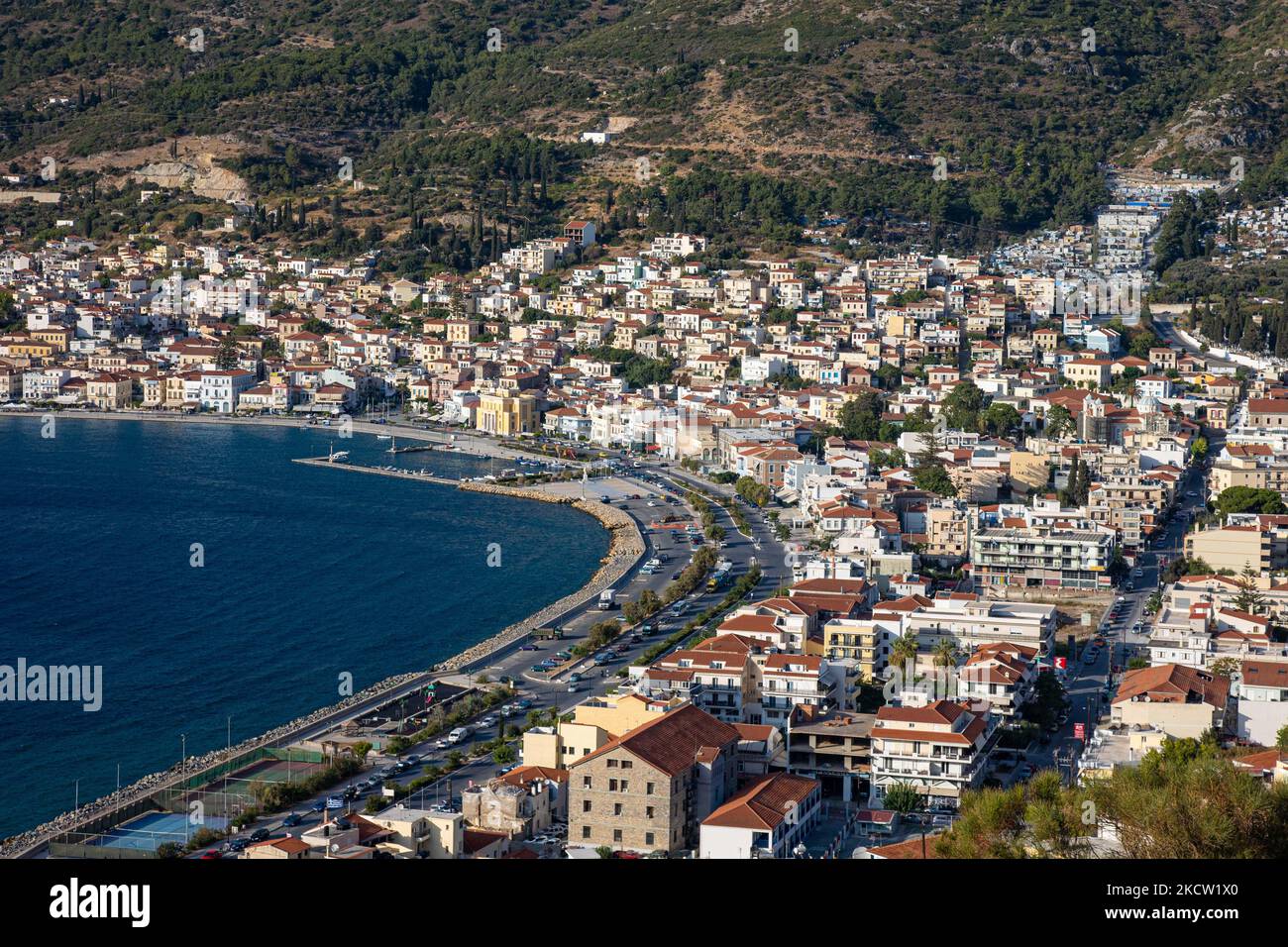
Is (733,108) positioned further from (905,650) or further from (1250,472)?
(905,650)

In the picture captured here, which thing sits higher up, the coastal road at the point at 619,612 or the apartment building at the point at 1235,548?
the apartment building at the point at 1235,548

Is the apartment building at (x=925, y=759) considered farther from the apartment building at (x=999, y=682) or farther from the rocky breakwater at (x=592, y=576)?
the rocky breakwater at (x=592, y=576)

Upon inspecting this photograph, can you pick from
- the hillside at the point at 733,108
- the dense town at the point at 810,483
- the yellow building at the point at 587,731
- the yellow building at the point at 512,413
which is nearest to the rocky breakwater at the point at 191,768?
the dense town at the point at 810,483

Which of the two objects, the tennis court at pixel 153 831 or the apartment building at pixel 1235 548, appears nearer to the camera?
the tennis court at pixel 153 831

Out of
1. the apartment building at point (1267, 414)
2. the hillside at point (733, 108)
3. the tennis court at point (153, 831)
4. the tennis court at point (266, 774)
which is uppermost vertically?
the hillside at point (733, 108)

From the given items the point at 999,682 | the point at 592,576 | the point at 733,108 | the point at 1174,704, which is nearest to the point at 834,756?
the point at 999,682

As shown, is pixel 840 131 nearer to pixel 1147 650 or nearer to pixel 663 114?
pixel 663 114
